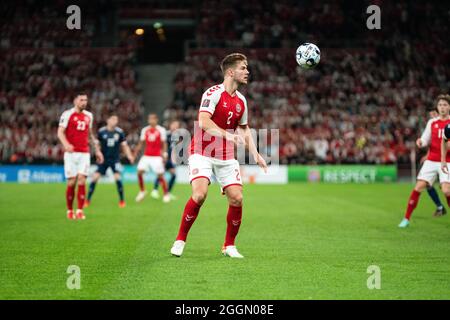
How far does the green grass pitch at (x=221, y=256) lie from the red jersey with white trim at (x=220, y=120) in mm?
1503

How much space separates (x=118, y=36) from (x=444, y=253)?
34.2 meters

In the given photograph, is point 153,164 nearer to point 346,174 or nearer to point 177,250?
point 177,250

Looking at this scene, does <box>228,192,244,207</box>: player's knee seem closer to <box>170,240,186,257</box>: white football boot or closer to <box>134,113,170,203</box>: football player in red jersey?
<box>170,240,186,257</box>: white football boot

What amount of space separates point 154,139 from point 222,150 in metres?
11.5

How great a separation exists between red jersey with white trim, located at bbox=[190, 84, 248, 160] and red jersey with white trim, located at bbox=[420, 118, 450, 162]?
5307 mm

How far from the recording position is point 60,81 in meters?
37.3

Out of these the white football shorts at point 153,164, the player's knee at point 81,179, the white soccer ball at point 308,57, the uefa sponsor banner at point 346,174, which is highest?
the white soccer ball at point 308,57

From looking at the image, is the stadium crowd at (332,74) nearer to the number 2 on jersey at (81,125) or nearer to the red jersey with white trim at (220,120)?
the number 2 on jersey at (81,125)

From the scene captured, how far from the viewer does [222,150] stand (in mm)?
9453

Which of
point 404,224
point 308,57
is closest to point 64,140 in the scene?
point 308,57

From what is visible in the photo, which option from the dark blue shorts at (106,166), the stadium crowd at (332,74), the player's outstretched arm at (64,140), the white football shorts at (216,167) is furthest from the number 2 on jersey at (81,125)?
the stadium crowd at (332,74)

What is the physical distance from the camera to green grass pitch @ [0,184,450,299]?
7.14m

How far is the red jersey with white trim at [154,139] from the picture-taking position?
20.6 m
